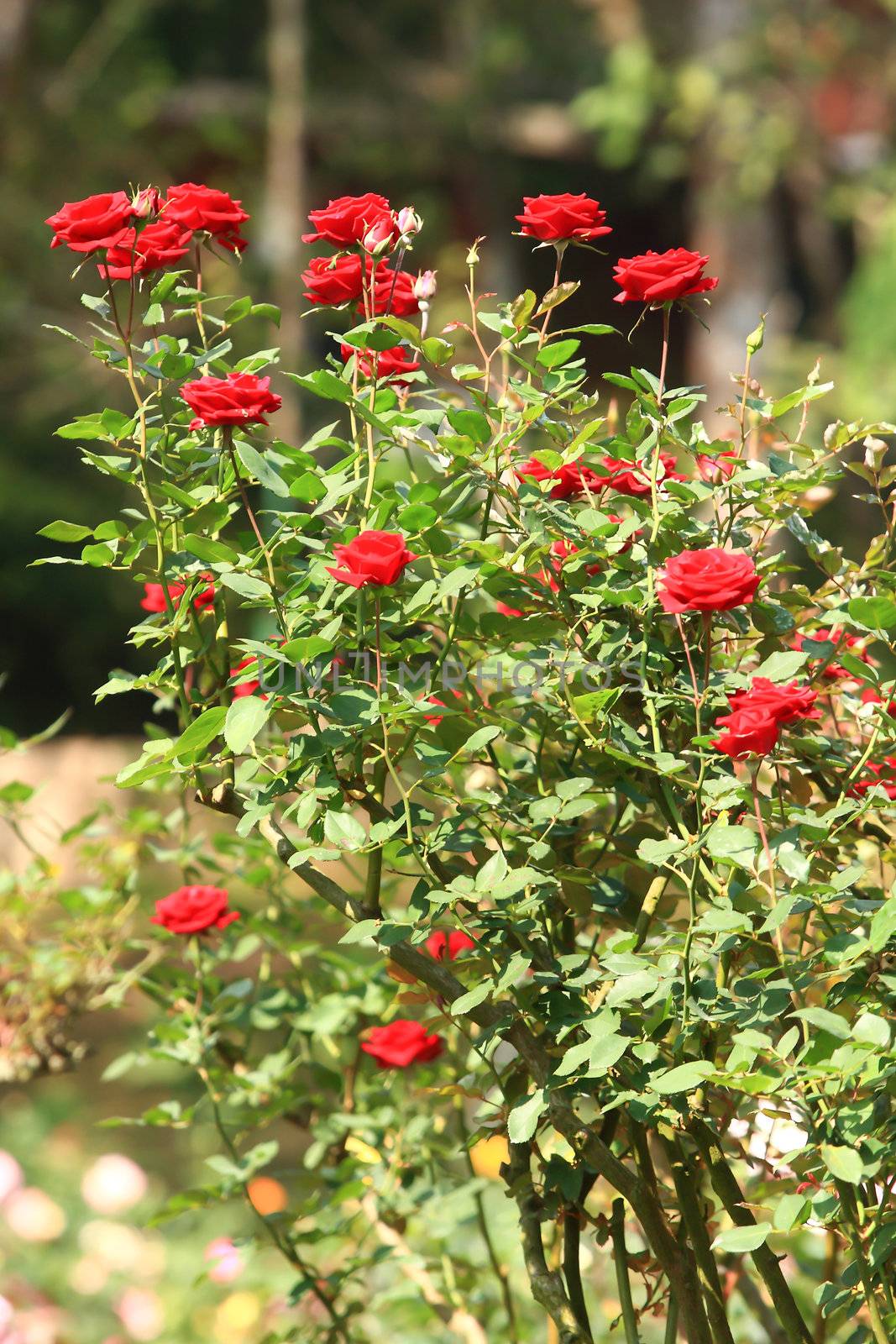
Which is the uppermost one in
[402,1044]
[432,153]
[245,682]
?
[245,682]

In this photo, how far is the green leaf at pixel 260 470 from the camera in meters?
1.07

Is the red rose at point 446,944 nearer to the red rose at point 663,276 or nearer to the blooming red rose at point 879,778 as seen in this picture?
the blooming red rose at point 879,778

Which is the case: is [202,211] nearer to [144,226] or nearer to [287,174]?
[144,226]

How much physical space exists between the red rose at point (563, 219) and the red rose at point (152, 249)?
0.30 m

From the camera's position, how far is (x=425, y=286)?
1.23m

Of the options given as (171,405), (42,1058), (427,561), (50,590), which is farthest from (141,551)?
(50,590)

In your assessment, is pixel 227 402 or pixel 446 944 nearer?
pixel 227 402

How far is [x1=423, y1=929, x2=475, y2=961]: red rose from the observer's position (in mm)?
1336

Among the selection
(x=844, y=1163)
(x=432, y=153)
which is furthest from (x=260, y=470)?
(x=432, y=153)

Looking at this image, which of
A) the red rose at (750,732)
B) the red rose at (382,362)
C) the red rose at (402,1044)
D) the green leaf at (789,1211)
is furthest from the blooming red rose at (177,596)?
the green leaf at (789,1211)

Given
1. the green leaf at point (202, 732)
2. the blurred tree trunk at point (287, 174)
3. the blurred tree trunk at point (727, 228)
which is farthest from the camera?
the blurred tree trunk at point (727, 228)

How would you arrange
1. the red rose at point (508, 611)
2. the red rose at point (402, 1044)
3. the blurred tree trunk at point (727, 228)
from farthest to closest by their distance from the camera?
1. the blurred tree trunk at point (727, 228)
2. the red rose at point (402, 1044)
3. the red rose at point (508, 611)

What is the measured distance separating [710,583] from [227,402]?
0.40m

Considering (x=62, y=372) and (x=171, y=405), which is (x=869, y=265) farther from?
(x=171, y=405)
